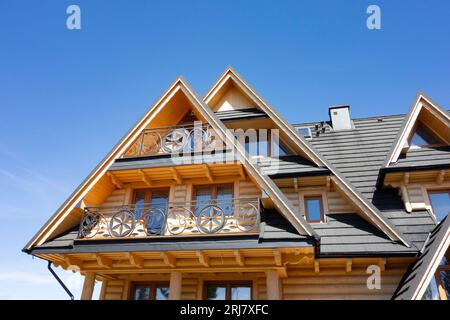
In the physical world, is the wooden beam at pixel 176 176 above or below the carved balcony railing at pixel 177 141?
below

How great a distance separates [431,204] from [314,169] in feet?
11.2

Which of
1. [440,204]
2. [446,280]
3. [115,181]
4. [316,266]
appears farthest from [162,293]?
[440,204]

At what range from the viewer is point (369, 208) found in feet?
27.5

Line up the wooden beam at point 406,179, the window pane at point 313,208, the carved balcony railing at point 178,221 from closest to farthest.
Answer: the carved balcony railing at point 178,221, the wooden beam at point 406,179, the window pane at point 313,208

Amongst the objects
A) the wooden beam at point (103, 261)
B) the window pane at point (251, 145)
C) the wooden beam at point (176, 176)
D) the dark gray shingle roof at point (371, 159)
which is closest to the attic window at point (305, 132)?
the dark gray shingle roof at point (371, 159)

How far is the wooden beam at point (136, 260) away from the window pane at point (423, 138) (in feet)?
30.0

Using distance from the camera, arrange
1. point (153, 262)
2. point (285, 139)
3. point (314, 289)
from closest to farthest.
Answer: point (314, 289) → point (153, 262) → point (285, 139)

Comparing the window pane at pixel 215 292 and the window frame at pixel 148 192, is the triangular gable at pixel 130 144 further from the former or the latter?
the window pane at pixel 215 292

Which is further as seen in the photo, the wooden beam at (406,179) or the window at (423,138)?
the window at (423,138)

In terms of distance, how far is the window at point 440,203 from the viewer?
8844 mm

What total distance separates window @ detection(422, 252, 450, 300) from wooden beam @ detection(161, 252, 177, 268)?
6.01 meters

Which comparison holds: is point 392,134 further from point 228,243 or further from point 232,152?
point 228,243

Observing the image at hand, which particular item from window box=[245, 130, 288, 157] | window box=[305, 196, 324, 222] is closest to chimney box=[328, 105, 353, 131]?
window box=[245, 130, 288, 157]
